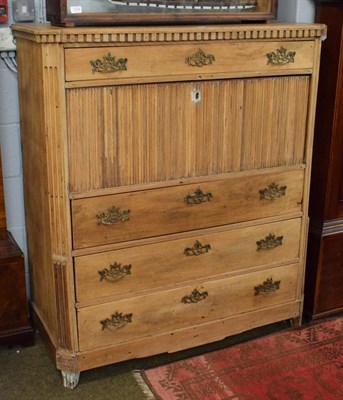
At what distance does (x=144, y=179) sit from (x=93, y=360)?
0.76 metres

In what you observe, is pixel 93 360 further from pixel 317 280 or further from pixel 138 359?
pixel 317 280

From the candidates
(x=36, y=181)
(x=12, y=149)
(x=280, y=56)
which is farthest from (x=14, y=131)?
(x=280, y=56)

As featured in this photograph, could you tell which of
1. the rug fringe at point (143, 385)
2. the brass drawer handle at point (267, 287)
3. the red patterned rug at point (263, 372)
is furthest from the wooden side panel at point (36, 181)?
the brass drawer handle at point (267, 287)

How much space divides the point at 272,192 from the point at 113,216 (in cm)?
72

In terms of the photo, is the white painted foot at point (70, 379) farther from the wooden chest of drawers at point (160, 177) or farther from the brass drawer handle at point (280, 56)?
the brass drawer handle at point (280, 56)

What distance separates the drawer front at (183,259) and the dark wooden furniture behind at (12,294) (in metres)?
0.38

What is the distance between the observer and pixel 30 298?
2.88 m

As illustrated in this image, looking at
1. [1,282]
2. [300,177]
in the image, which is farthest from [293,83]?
[1,282]

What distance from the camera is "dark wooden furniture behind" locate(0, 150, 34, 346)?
8.39ft

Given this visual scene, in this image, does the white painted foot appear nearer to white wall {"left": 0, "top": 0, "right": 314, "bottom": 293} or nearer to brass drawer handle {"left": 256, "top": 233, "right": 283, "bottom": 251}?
white wall {"left": 0, "top": 0, "right": 314, "bottom": 293}

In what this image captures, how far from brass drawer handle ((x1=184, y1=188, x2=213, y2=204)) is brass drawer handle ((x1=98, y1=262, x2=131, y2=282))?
35 cm

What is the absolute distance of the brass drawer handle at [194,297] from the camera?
2537mm

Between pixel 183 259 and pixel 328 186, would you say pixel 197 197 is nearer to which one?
pixel 183 259

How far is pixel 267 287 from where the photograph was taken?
2703mm
